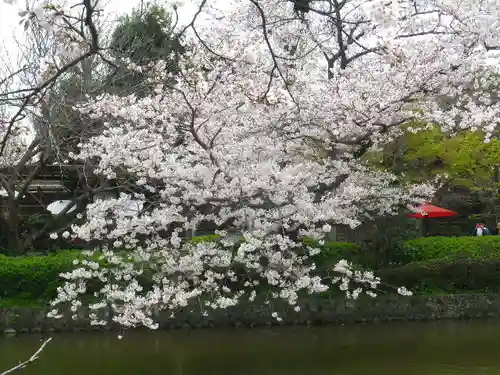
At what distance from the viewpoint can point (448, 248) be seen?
11977 mm

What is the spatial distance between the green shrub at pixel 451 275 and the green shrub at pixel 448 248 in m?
0.22

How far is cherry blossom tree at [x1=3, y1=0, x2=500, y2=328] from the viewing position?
8.62 m

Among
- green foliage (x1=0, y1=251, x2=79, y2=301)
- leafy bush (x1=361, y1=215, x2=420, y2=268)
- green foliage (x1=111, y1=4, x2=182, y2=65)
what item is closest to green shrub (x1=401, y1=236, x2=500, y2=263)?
leafy bush (x1=361, y1=215, x2=420, y2=268)

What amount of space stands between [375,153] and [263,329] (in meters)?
3.72

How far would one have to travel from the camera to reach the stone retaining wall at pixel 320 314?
34.4ft

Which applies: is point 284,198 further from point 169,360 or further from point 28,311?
point 28,311

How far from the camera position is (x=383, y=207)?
10.9 metres

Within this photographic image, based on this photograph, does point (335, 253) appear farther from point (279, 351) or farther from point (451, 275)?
point (279, 351)

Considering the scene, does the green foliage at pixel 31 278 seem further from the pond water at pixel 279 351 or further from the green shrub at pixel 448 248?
the green shrub at pixel 448 248

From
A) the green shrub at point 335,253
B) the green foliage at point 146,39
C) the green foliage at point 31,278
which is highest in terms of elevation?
the green foliage at point 146,39

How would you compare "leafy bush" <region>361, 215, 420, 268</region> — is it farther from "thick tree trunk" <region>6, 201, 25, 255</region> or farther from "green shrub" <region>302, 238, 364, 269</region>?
"thick tree trunk" <region>6, 201, 25, 255</region>

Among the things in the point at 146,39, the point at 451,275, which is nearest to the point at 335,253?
the point at 451,275

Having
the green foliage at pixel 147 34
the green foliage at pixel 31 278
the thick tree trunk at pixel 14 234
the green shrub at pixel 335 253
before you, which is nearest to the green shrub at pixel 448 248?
the green shrub at pixel 335 253

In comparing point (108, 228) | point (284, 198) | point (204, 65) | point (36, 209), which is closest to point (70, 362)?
point (108, 228)
